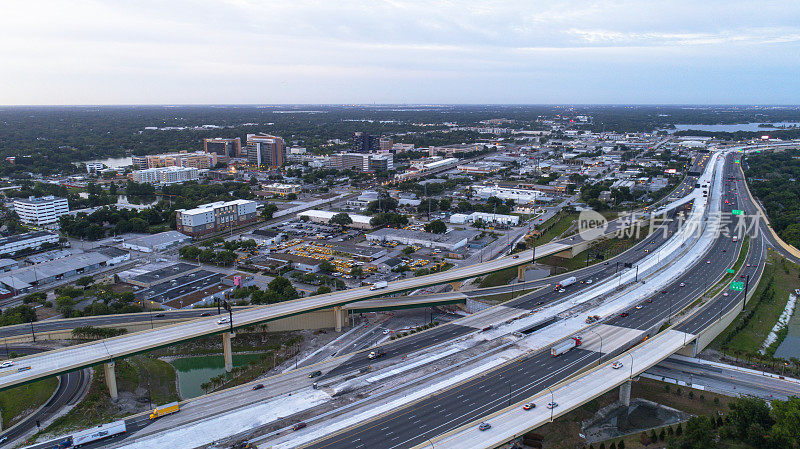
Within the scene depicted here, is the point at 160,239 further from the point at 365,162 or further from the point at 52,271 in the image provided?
the point at 365,162

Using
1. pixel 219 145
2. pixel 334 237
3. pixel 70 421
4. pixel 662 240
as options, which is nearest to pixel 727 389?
pixel 662 240

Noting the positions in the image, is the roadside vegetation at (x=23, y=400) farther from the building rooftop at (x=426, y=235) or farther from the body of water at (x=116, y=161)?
the body of water at (x=116, y=161)

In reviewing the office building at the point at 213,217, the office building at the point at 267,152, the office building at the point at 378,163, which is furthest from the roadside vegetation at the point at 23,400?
the office building at the point at 267,152

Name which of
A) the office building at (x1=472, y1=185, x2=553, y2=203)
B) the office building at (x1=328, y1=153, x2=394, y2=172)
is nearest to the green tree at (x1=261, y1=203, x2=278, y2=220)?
the office building at (x1=472, y1=185, x2=553, y2=203)

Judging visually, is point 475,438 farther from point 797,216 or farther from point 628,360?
point 797,216

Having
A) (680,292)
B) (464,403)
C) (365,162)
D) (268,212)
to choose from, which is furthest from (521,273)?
(365,162)

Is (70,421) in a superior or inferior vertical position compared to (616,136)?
inferior
